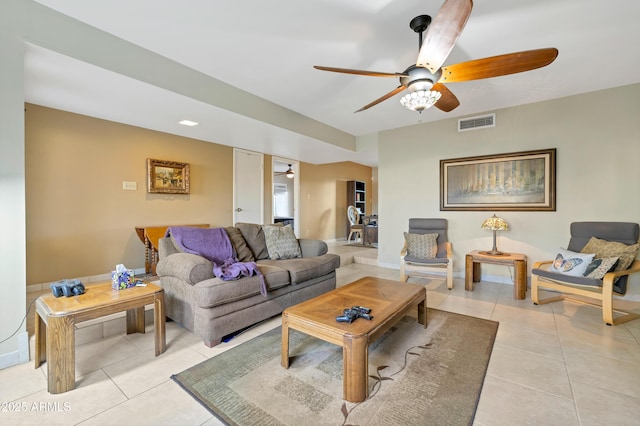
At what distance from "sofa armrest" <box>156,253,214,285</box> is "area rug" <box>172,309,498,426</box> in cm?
63

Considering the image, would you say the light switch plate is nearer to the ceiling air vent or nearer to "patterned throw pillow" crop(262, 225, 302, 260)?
"patterned throw pillow" crop(262, 225, 302, 260)

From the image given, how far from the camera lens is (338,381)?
176 cm

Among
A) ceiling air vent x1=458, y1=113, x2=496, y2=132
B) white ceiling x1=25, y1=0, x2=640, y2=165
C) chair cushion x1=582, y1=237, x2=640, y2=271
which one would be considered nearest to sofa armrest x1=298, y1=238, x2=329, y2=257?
white ceiling x1=25, y1=0, x2=640, y2=165

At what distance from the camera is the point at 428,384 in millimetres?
1720

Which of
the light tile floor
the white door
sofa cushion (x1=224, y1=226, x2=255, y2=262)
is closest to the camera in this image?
the light tile floor

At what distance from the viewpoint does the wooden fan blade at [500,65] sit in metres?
1.82

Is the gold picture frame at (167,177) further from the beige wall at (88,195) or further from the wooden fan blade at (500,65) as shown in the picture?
the wooden fan blade at (500,65)

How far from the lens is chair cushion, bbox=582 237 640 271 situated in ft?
9.24

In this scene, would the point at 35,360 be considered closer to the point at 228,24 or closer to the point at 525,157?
the point at 228,24

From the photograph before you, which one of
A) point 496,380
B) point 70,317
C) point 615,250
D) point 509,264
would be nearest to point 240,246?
point 70,317

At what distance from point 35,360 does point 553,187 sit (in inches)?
217

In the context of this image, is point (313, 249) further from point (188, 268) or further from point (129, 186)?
point (129, 186)

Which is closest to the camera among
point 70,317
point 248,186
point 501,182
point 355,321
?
point 70,317

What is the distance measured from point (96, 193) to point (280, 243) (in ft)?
8.72
